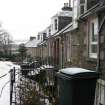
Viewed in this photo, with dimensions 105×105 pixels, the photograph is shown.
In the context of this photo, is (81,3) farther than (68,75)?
Yes

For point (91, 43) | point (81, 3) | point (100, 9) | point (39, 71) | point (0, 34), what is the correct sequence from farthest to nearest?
1. point (0, 34)
2. point (39, 71)
3. point (81, 3)
4. point (91, 43)
5. point (100, 9)

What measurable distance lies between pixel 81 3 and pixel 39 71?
251 inches

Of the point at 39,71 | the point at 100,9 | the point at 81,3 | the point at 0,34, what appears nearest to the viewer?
the point at 100,9

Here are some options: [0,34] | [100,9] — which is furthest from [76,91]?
[0,34]

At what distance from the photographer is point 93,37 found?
11484 mm

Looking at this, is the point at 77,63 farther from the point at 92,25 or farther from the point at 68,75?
the point at 68,75

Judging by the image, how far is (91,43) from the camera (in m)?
11.5

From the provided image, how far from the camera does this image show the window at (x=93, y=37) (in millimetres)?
11070

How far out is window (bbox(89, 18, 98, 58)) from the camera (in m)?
11.1

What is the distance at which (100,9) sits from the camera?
982 cm

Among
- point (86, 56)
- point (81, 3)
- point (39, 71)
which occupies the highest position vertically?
point (81, 3)

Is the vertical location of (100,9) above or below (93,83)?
above

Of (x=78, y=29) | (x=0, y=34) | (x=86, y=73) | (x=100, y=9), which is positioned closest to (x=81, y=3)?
(x=78, y=29)

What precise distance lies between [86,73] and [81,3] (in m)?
9.26
